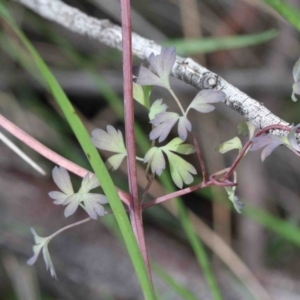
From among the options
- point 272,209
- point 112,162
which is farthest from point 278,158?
point 112,162

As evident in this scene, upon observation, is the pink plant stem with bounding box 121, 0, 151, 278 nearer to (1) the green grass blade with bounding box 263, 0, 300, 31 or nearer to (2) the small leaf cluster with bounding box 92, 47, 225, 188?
(2) the small leaf cluster with bounding box 92, 47, 225, 188

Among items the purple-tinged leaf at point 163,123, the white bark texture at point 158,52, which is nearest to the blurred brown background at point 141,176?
the white bark texture at point 158,52

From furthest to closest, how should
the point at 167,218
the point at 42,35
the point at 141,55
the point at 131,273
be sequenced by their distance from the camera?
1. the point at 42,35
2. the point at 167,218
3. the point at 131,273
4. the point at 141,55

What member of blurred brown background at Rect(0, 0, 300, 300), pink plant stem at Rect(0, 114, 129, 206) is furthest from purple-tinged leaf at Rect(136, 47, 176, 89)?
blurred brown background at Rect(0, 0, 300, 300)

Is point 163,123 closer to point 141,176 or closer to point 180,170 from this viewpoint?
point 180,170

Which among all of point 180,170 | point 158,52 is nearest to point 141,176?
point 158,52

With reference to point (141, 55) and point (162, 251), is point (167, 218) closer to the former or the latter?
point (162, 251)

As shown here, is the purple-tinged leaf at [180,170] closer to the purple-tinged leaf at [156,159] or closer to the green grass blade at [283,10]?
the purple-tinged leaf at [156,159]

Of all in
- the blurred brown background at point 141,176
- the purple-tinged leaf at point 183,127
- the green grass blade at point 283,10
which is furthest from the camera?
the blurred brown background at point 141,176
